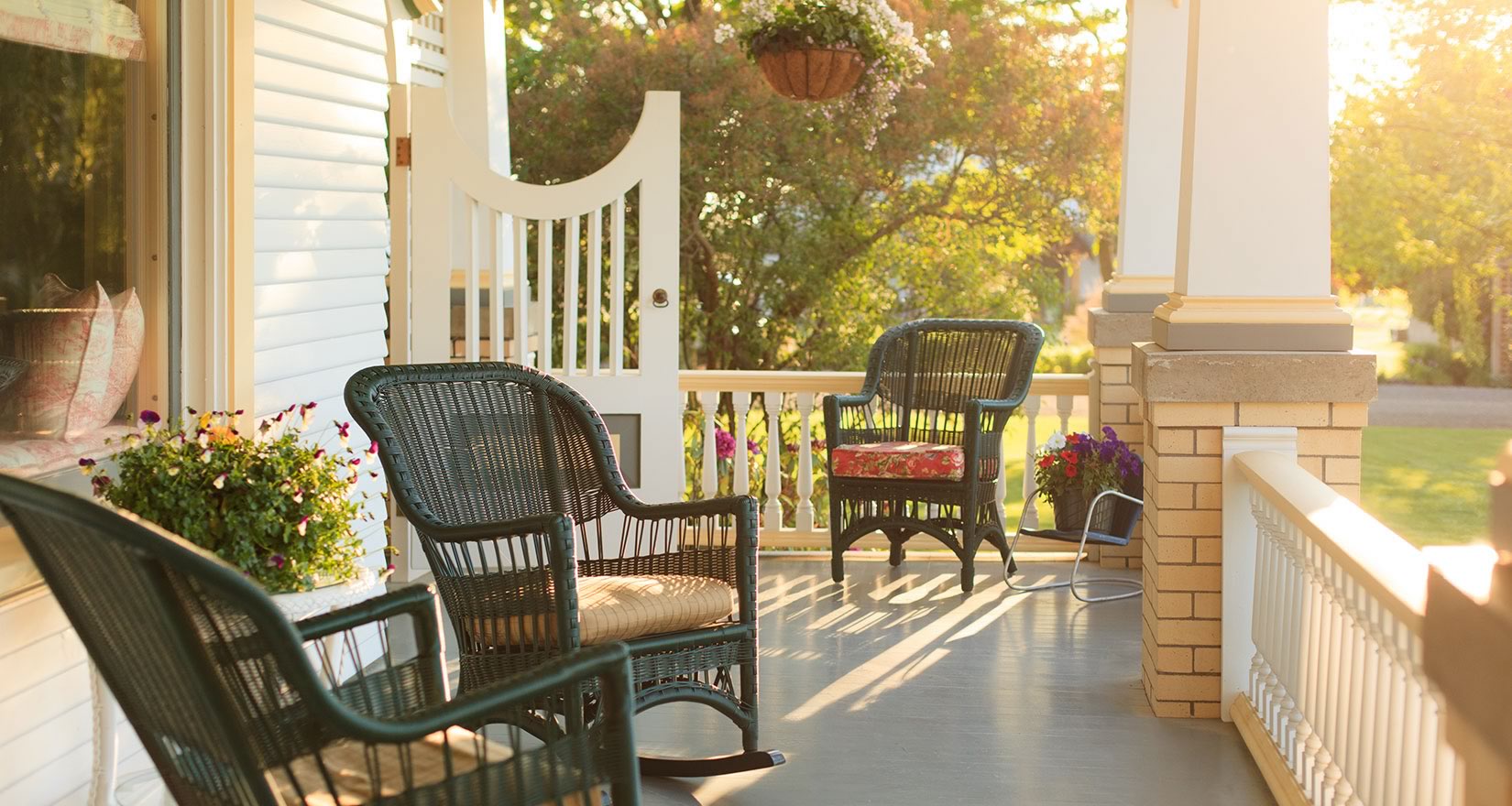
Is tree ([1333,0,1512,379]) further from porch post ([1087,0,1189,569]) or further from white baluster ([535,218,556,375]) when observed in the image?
white baluster ([535,218,556,375])

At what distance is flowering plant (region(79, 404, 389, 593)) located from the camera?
101 inches

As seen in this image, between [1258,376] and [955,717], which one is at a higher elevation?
[1258,376]

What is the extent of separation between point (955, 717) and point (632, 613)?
1.11m

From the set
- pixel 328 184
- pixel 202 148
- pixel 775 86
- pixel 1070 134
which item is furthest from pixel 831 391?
pixel 1070 134

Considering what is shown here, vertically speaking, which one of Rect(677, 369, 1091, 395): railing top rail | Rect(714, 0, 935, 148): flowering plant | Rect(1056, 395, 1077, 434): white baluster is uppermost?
Rect(714, 0, 935, 148): flowering plant

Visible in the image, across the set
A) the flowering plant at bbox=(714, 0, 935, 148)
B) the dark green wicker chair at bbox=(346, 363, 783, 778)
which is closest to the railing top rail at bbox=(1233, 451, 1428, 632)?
the dark green wicker chair at bbox=(346, 363, 783, 778)

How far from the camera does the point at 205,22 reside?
310 cm

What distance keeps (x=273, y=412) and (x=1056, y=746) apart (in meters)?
2.11

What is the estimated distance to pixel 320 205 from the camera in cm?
397

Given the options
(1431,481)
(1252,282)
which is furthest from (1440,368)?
(1252,282)

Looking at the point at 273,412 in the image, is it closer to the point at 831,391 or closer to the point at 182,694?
the point at 182,694

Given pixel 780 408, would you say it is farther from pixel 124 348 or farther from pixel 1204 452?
pixel 124 348

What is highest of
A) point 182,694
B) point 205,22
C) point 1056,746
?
point 205,22

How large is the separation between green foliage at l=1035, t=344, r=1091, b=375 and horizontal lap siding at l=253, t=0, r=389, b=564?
304 inches
